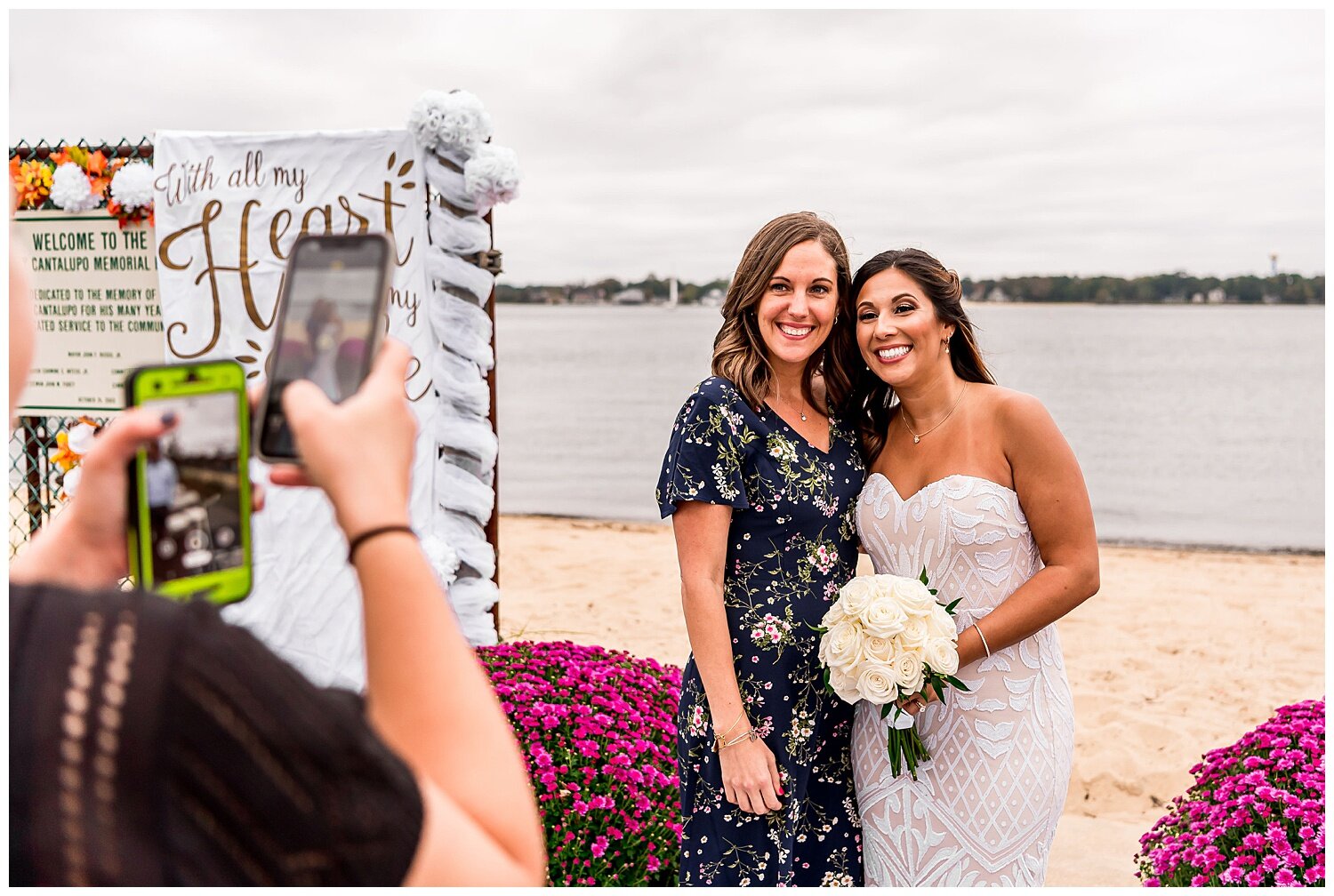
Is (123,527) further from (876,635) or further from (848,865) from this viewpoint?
(848,865)

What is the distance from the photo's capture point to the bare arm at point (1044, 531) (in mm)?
2953

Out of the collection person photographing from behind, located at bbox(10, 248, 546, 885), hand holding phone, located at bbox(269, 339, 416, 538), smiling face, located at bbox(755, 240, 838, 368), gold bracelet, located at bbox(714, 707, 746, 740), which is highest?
smiling face, located at bbox(755, 240, 838, 368)

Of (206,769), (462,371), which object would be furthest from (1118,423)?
(206,769)

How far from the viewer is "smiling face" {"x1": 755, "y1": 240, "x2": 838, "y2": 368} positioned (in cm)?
317

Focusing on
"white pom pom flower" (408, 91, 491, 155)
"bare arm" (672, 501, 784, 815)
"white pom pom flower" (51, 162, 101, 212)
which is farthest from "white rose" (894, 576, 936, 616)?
"white pom pom flower" (51, 162, 101, 212)

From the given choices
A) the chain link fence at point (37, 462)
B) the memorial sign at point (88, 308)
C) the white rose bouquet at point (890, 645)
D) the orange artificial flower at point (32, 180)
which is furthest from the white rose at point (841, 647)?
the orange artificial flower at point (32, 180)

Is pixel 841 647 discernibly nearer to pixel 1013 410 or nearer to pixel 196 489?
pixel 1013 410

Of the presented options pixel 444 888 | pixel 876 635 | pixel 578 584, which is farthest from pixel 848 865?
pixel 578 584

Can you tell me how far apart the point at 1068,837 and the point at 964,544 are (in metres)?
3.51

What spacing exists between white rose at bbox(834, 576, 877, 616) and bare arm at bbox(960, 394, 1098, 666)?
380 mm

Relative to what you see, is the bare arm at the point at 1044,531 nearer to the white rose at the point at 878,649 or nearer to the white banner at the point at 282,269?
the white rose at the point at 878,649

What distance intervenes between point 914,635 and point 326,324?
212 cm

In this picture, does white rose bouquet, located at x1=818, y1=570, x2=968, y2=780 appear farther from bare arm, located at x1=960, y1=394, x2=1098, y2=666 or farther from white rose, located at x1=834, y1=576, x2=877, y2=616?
bare arm, located at x1=960, y1=394, x2=1098, y2=666

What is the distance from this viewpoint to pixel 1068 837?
5.55m
